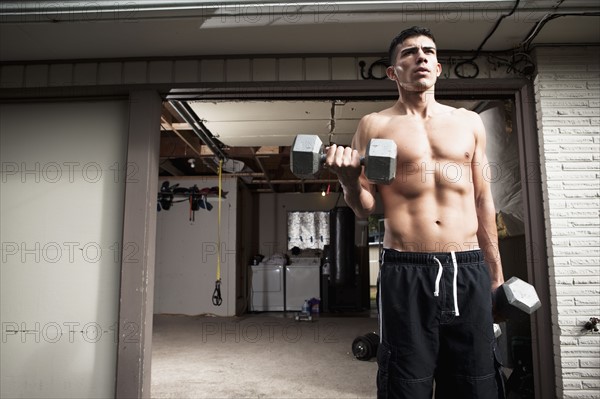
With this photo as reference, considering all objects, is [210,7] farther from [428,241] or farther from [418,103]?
[428,241]

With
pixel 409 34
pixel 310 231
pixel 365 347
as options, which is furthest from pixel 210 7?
pixel 310 231

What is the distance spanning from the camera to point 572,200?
2.72 meters

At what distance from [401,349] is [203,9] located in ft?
6.66

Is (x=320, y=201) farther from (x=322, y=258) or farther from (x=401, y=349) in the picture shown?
(x=401, y=349)

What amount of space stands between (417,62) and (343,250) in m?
5.56

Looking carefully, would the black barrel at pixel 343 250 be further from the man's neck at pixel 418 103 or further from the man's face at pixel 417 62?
the man's face at pixel 417 62

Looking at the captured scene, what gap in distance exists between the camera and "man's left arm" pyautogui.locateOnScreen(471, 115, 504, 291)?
1.57 meters

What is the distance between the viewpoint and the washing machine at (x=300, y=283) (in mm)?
8180

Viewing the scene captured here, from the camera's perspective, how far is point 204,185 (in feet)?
25.2

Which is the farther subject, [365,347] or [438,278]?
[365,347]

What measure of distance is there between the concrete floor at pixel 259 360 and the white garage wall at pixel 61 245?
0.81m

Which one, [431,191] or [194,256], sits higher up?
[431,191]

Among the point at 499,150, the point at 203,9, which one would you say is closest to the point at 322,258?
the point at 499,150

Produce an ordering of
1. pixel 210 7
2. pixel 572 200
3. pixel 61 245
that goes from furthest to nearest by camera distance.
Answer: pixel 61 245, pixel 572 200, pixel 210 7
